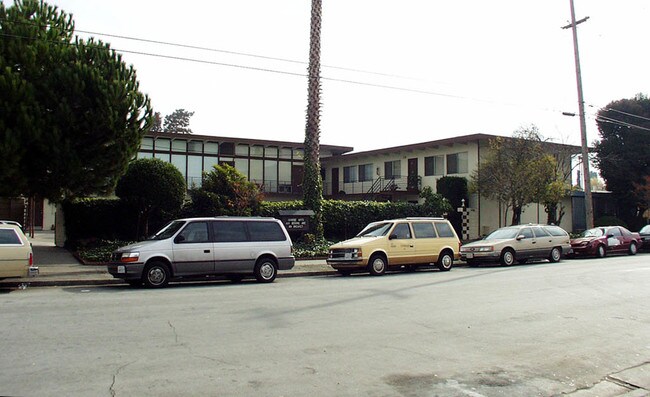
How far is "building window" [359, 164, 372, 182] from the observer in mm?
43594

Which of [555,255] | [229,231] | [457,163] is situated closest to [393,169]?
[457,163]

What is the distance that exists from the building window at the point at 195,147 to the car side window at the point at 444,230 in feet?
75.3

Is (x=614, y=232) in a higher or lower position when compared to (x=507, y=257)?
higher

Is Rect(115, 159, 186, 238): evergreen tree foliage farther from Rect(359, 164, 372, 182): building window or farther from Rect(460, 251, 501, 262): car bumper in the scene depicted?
Rect(359, 164, 372, 182): building window

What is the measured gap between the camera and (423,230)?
773 inches

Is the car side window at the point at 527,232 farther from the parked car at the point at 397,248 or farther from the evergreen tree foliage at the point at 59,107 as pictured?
the evergreen tree foliage at the point at 59,107

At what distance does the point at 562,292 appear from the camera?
528 inches

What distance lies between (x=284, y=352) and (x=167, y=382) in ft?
5.85

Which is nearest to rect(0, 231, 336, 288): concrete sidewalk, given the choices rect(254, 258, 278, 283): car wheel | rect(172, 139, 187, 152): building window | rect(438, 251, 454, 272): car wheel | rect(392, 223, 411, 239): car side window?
rect(254, 258, 278, 283): car wheel

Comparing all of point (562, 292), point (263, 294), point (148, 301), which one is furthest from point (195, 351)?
point (562, 292)

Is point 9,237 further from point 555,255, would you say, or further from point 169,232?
point 555,255

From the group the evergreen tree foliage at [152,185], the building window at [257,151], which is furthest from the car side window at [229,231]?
the building window at [257,151]

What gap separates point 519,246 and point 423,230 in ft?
16.0

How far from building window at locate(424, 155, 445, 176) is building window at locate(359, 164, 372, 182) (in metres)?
5.77
